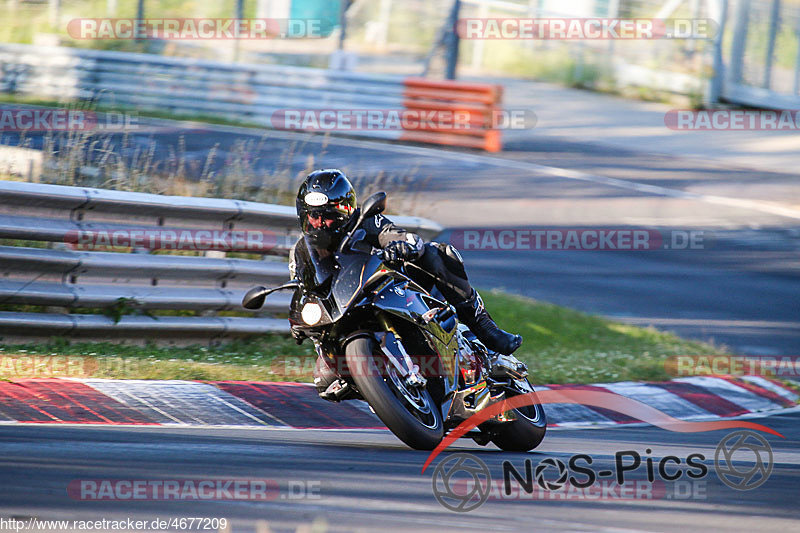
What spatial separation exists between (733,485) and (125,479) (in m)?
2.89

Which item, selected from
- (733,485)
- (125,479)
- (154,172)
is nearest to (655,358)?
(733,485)

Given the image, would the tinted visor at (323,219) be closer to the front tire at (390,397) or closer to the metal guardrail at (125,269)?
the front tire at (390,397)

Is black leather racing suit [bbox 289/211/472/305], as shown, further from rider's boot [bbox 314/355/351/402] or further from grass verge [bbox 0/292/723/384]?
grass verge [bbox 0/292/723/384]

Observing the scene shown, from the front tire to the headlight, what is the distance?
209mm

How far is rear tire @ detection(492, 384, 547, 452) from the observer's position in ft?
19.2

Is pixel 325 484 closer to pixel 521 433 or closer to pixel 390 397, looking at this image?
pixel 390 397

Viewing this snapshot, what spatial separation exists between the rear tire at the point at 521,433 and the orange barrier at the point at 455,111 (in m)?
13.2

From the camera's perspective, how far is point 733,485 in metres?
5.03

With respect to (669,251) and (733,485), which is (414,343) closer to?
(733,485)

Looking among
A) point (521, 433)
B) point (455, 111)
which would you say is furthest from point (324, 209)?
point (455, 111)

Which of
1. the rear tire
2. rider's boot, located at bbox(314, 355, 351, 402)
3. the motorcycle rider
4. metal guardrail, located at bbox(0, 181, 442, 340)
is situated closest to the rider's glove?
the motorcycle rider

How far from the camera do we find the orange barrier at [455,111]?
18781 mm

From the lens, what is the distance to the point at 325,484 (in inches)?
177

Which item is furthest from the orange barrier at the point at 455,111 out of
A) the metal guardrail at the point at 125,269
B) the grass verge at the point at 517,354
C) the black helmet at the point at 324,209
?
the black helmet at the point at 324,209
